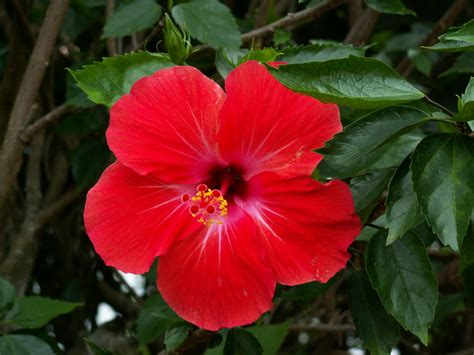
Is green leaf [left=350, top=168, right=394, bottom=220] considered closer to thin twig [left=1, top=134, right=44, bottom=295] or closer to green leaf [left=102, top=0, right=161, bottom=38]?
green leaf [left=102, top=0, right=161, bottom=38]

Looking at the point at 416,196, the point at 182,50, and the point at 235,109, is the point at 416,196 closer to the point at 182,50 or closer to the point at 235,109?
the point at 235,109

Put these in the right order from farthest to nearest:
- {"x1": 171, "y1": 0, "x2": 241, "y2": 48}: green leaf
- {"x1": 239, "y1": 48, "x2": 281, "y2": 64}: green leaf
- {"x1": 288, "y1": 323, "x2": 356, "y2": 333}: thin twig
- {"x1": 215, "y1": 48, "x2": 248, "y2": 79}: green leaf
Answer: {"x1": 288, "y1": 323, "x2": 356, "y2": 333}: thin twig
{"x1": 171, "y1": 0, "x2": 241, "y2": 48}: green leaf
{"x1": 215, "y1": 48, "x2": 248, "y2": 79}: green leaf
{"x1": 239, "y1": 48, "x2": 281, "y2": 64}: green leaf

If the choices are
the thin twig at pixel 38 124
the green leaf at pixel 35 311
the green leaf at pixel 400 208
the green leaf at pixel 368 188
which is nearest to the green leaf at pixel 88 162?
the thin twig at pixel 38 124

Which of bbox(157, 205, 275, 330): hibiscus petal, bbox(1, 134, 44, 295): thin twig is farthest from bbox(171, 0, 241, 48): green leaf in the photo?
bbox(1, 134, 44, 295): thin twig

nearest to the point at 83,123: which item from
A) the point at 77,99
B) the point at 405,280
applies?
the point at 77,99

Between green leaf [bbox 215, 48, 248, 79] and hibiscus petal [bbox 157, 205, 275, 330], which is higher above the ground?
green leaf [bbox 215, 48, 248, 79]

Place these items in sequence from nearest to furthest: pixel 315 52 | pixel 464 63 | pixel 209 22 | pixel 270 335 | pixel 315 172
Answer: pixel 315 172 → pixel 315 52 → pixel 209 22 → pixel 464 63 → pixel 270 335

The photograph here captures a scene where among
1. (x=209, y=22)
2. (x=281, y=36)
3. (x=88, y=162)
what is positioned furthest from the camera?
(x=88, y=162)

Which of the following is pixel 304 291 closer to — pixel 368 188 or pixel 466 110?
pixel 368 188
